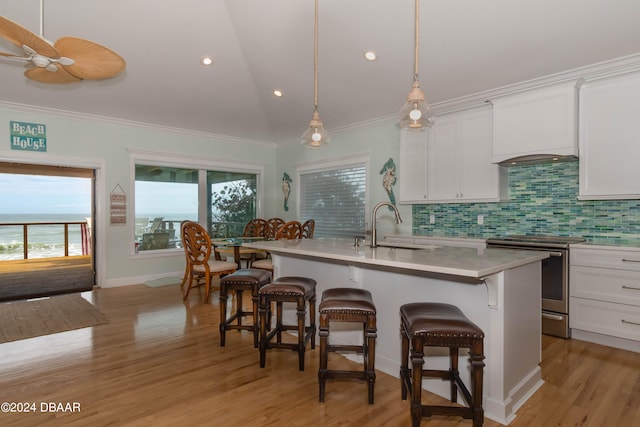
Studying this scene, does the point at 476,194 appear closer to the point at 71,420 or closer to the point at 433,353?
the point at 433,353

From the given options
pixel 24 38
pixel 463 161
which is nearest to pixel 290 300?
pixel 24 38

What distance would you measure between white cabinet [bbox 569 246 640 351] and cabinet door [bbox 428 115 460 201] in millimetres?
1494

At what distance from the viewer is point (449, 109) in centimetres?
434

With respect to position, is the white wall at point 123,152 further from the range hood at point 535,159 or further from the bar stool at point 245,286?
the bar stool at point 245,286

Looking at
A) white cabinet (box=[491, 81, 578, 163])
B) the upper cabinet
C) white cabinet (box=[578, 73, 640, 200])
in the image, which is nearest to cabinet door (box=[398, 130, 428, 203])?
the upper cabinet

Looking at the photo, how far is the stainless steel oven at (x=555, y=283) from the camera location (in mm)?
3137

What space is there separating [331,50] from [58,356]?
414cm

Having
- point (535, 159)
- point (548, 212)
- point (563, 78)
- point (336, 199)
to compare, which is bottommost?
point (548, 212)

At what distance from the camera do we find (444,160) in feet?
14.1

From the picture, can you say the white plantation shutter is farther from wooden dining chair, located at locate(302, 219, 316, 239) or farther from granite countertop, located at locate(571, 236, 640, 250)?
granite countertop, located at locate(571, 236, 640, 250)

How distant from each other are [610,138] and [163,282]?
5906 millimetres

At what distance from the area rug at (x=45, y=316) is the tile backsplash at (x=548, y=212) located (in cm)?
443

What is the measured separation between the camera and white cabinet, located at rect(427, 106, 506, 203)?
12.8ft

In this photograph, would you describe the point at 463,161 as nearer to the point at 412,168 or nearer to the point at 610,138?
the point at 412,168
